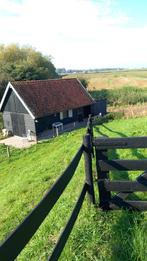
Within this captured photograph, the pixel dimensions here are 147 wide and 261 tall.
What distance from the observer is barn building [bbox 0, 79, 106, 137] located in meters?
23.0

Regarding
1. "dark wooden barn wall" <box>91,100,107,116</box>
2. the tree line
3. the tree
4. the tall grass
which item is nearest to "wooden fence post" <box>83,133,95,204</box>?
"dark wooden barn wall" <box>91,100,107,116</box>

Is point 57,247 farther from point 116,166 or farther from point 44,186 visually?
point 44,186

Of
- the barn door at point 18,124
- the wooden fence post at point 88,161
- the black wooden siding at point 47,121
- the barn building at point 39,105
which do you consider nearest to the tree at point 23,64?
the barn building at point 39,105

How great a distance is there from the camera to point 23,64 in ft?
127

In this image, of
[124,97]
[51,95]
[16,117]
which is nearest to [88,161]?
[16,117]

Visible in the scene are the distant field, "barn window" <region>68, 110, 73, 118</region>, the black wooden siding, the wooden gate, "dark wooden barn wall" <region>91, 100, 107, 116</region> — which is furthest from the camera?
the distant field

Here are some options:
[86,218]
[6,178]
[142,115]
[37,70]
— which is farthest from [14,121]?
[86,218]

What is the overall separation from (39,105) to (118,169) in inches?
774

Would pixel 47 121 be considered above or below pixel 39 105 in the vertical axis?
below

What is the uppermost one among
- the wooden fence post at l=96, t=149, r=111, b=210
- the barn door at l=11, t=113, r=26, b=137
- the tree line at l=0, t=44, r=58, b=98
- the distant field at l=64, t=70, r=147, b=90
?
the tree line at l=0, t=44, r=58, b=98

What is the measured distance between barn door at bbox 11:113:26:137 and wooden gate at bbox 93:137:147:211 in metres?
19.9

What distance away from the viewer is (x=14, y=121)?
24969mm

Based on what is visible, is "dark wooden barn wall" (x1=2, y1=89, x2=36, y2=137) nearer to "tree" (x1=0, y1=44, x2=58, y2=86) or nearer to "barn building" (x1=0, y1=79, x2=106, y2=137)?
"barn building" (x1=0, y1=79, x2=106, y2=137)

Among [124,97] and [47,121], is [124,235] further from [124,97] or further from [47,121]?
[124,97]
